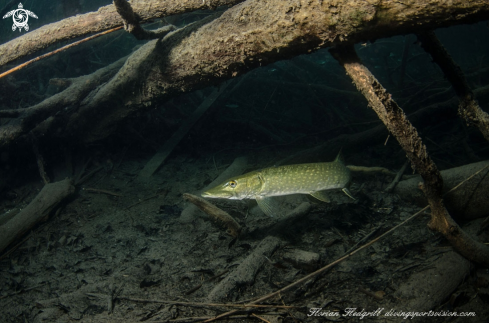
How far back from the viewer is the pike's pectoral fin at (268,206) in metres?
2.84

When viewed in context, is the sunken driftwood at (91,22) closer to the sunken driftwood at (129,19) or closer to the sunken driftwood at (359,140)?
the sunken driftwood at (129,19)

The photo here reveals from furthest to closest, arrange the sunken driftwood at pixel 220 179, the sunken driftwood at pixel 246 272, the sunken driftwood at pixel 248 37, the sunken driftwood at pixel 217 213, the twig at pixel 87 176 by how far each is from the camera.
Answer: the twig at pixel 87 176, the sunken driftwood at pixel 220 179, the sunken driftwood at pixel 217 213, the sunken driftwood at pixel 246 272, the sunken driftwood at pixel 248 37

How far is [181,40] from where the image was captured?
3.35 m

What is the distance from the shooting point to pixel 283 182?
289 cm

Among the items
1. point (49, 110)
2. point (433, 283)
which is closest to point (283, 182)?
→ point (433, 283)

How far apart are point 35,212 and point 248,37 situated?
460 cm

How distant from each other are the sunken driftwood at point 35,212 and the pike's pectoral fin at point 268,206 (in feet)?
13.0

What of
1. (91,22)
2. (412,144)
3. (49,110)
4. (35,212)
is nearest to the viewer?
(412,144)

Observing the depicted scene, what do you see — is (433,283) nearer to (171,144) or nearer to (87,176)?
(171,144)

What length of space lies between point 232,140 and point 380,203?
449 cm

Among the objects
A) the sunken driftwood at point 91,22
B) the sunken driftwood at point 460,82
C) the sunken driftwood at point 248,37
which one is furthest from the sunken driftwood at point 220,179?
the sunken driftwood at point 460,82

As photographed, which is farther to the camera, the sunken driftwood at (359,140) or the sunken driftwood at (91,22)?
the sunken driftwood at (359,140)

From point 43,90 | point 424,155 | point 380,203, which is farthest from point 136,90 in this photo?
point 43,90

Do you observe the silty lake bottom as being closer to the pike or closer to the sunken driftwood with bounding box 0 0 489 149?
the pike
